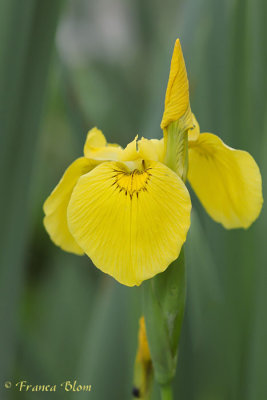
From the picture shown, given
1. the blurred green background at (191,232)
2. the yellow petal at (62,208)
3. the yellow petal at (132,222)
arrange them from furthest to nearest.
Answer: the blurred green background at (191,232) → the yellow petal at (62,208) → the yellow petal at (132,222)

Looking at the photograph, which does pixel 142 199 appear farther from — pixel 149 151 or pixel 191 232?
pixel 191 232

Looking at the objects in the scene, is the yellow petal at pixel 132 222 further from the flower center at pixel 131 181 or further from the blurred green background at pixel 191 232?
the blurred green background at pixel 191 232

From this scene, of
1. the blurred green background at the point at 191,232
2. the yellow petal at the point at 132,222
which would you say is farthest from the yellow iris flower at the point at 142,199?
the blurred green background at the point at 191,232

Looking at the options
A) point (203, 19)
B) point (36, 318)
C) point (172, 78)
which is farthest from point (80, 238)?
point (36, 318)

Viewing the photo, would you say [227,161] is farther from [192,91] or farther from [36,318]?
[36,318]

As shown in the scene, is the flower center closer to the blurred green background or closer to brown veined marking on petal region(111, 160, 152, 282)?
brown veined marking on petal region(111, 160, 152, 282)

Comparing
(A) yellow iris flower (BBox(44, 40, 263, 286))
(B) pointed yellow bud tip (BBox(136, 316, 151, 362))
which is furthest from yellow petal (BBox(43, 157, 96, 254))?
(B) pointed yellow bud tip (BBox(136, 316, 151, 362))
